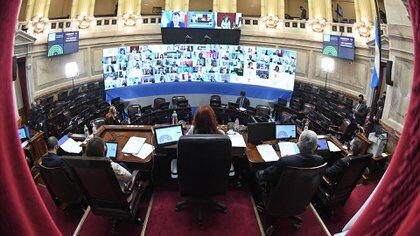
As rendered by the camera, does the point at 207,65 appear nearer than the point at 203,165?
No

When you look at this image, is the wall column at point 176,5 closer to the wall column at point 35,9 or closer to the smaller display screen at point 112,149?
the wall column at point 35,9

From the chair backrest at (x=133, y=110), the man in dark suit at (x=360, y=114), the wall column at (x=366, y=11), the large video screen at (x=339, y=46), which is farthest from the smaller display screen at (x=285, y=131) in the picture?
the wall column at (x=366, y=11)

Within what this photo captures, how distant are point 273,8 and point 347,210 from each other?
12122 millimetres

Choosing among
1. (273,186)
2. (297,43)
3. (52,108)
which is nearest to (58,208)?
(273,186)

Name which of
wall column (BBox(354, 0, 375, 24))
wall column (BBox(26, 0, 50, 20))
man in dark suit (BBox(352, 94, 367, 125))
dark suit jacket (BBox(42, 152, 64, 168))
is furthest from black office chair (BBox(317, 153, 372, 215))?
wall column (BBox(26, 0, 50, 20))

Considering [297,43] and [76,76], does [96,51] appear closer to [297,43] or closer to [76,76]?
[76,76]

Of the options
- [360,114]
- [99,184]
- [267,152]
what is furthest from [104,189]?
[360,114]

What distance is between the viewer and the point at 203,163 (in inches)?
140

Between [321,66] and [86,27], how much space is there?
9.70 meters

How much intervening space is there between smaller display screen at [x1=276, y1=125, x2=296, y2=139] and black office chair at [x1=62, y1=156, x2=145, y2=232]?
2.28 m

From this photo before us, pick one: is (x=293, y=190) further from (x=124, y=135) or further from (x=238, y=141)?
(x=124, y=135)

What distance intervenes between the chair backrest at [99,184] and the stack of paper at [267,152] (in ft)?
6.15

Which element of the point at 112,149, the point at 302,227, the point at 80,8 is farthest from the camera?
the point at 80,8

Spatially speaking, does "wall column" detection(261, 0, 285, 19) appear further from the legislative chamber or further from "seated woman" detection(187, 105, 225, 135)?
"seated woman" detection(187, 105, 225, 135)
